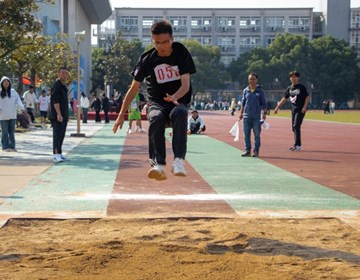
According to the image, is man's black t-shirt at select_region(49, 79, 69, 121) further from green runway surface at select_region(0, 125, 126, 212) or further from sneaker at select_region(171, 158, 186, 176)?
sneaker at select_region(171, 158, 186, 176)

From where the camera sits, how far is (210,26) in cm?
12250

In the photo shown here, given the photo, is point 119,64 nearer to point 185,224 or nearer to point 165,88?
point 165,88

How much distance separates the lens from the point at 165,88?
695 cm

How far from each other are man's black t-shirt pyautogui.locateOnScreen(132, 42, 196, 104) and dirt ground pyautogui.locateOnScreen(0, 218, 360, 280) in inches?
55.3

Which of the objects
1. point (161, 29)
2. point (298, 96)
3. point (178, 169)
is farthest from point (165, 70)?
point (298, 96)

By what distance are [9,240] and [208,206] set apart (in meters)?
2.87

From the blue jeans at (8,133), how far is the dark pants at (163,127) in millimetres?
9984

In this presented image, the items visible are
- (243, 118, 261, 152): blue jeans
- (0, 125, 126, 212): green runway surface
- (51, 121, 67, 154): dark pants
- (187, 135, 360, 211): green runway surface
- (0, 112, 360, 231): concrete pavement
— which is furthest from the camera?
(243, 118, 261, 152): blue jeans

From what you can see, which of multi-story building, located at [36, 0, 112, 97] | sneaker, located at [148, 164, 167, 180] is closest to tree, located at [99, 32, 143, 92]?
multi-story building, located at [36, 0, 112, 97]

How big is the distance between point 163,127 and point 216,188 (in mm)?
3003

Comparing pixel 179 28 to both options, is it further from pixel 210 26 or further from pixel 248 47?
pixel 248 47

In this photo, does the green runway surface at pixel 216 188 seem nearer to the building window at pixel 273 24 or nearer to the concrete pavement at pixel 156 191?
the concrete pavement at pixel 156 191

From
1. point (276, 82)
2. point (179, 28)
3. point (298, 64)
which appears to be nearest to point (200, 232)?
point (298, 64)

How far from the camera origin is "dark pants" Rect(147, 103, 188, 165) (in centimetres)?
678
